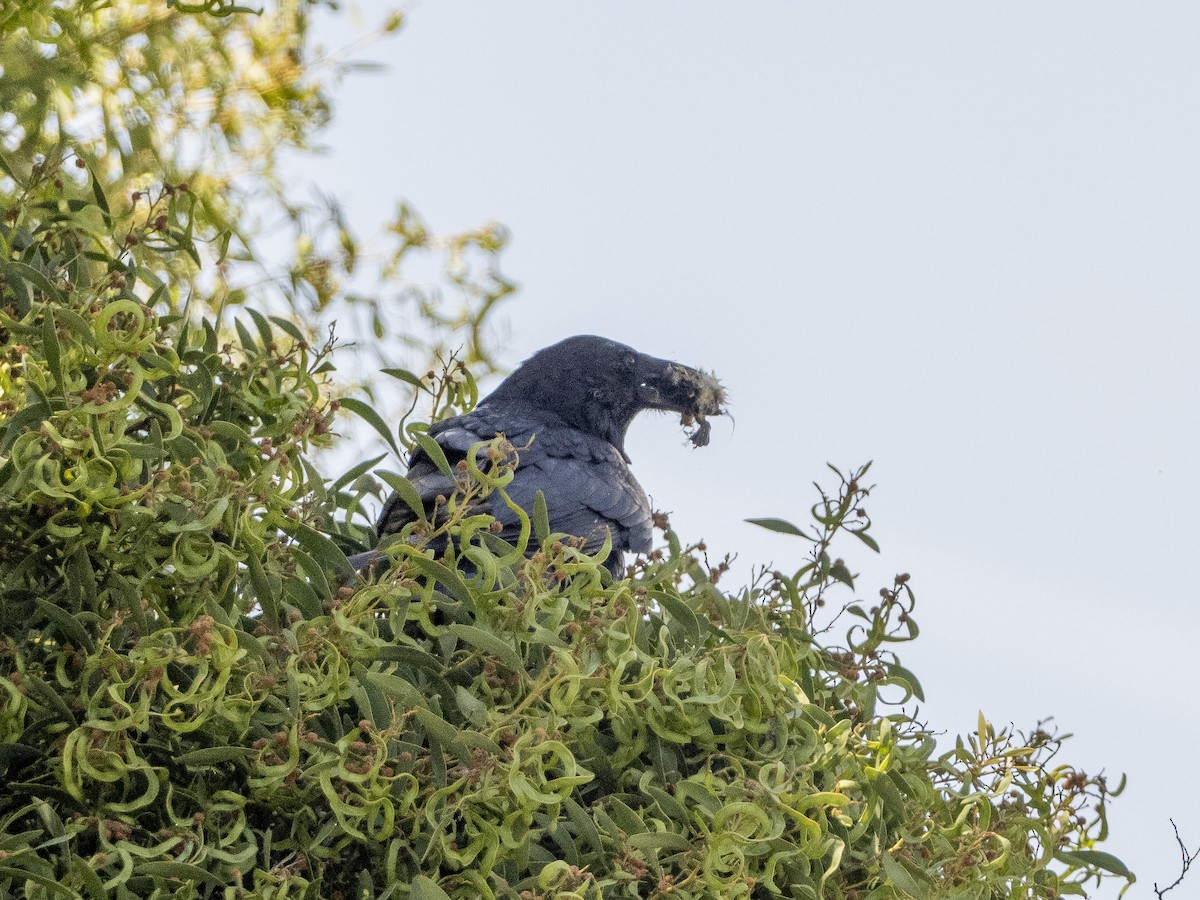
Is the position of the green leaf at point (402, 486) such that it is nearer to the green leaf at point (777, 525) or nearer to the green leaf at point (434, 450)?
the green leaf at point (434, 450)

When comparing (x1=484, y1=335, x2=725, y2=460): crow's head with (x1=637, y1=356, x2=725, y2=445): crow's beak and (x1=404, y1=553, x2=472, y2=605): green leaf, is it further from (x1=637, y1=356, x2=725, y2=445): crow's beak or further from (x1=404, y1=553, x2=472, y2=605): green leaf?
(x1=404, y1=553, x2=472, y2=605): green leaf

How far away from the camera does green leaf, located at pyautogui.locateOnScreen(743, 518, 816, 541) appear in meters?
1.52

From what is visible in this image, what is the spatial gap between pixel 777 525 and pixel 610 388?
0.92 metres

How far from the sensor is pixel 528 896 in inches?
42.8

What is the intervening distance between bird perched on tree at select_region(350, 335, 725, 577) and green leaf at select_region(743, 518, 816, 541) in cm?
52

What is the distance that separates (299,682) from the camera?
43.9 inches

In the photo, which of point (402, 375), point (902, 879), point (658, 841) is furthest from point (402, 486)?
point (902, 879)

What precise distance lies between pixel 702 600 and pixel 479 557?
37cm

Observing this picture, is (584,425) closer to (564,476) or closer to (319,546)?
(564,476)

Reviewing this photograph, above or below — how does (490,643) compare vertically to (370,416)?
below

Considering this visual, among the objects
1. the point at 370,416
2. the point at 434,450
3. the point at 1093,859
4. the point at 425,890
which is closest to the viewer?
the point at 425,890

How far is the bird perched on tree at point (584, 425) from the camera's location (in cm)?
210

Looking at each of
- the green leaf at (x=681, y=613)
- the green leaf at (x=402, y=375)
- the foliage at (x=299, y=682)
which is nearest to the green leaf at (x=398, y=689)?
the foliage at (x=299, y=682)

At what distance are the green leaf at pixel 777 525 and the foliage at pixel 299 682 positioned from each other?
0.35 feet
